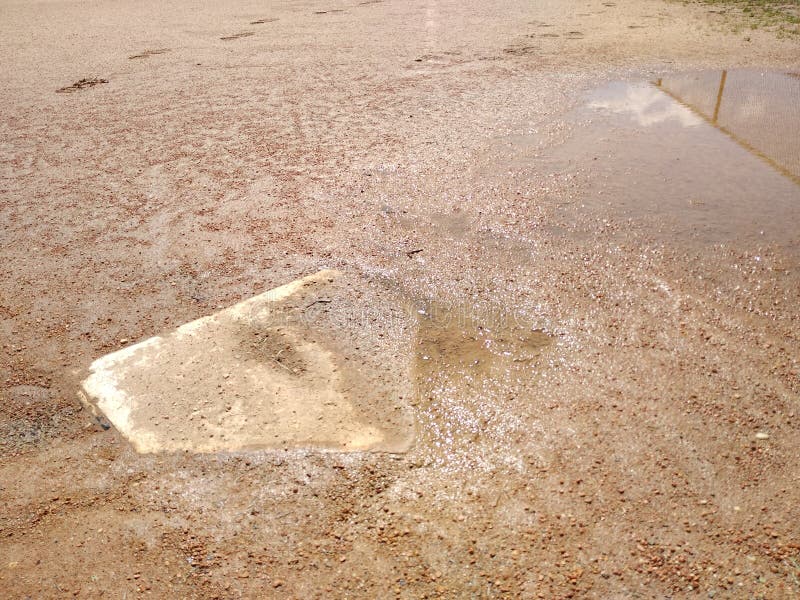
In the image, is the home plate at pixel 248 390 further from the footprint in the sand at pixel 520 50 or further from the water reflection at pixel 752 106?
the footprint in the sand at pixel 520 50

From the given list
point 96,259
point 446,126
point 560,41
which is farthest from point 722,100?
point 96,259

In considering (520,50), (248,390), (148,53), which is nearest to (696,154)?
(248,390)

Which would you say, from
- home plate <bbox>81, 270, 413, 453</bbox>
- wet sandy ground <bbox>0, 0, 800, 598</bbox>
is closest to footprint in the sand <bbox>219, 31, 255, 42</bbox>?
wet sandy ground <bbox>0, 0, 800, 598</bbox>

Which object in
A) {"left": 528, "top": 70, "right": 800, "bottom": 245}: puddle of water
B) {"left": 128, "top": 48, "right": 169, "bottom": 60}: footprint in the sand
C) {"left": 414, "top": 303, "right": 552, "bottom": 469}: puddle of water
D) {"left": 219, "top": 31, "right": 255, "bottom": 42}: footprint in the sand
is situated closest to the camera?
{"left": 414, "top": 303, "right": 552, "bottom": 469}: puddle of water

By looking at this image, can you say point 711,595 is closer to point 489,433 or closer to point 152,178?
point 489,433

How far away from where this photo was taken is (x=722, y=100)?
543 cm

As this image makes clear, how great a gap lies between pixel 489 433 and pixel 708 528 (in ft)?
2.55

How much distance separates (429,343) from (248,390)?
32.4 inches

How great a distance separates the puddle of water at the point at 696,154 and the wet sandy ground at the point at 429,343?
0.05 metres

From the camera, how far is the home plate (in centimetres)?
235

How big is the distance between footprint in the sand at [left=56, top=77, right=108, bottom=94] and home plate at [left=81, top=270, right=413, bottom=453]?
5507 millimetres

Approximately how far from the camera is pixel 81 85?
7.18 meters

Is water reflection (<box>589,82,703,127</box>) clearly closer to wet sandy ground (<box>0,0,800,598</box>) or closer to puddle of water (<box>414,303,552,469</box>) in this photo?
wet sandy ground (<box>0,0,800,598</box>)

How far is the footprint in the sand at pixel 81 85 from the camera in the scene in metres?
7.01
